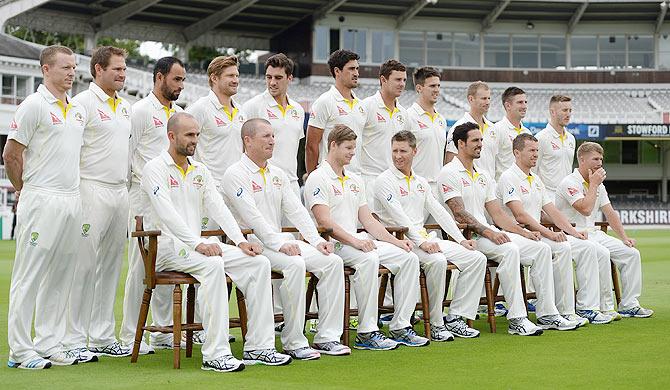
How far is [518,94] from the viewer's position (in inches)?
445

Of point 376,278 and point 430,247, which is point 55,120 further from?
point 430,247

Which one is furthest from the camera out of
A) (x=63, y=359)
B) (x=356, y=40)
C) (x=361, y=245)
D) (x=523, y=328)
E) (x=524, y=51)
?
(x=524, y=51)

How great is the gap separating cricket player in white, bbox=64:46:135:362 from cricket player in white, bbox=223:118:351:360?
2.99 feet

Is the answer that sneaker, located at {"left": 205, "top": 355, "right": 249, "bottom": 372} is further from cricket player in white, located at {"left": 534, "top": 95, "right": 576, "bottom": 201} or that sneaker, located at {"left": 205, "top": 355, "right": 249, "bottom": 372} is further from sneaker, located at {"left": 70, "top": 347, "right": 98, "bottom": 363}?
cricket player in white, located at {"left": 534, "top": 95, "right": 576, "bottom": 201}

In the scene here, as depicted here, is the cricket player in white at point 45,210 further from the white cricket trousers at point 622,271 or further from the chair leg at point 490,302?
the white cricket trousers at point 622,271

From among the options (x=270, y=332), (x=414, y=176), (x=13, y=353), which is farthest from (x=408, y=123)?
(x=13, y=353)

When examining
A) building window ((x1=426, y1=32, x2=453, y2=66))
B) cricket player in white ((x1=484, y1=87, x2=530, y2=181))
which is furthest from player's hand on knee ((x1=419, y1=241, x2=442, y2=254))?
building window ((x1=426, y1=32, x2=453, y2=66))

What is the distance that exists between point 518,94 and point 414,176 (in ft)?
7.29

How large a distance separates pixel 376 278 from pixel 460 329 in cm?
121

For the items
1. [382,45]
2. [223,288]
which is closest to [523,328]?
[223,288]

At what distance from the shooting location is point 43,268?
7.80m

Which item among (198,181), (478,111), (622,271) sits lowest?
(622,271)

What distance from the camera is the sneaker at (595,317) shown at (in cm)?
1035

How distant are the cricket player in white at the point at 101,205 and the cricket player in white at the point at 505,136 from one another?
14.5ft
